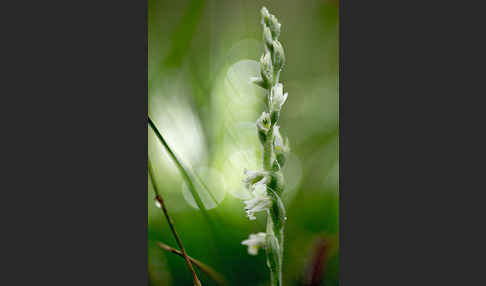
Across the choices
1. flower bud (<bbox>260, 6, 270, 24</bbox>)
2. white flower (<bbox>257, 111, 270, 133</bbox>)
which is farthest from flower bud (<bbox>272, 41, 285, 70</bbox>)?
white flower (<bbox>257, 111, 270, 133</bbox>)

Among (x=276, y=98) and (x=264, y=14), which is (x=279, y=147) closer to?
(x=276, y=98)

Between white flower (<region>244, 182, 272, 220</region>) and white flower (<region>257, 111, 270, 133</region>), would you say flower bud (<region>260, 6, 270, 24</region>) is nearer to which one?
white flower (<region>257, 111, 270, 133</region>)

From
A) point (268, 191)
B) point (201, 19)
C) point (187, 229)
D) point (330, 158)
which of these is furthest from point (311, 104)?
point (187, 229)

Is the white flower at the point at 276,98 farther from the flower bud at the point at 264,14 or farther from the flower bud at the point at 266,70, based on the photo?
the flower bud at the point at 264,14

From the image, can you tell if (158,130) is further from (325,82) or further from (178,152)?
(325,82)

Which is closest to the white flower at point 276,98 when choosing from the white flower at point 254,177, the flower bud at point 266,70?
the flower bud at point 266,70

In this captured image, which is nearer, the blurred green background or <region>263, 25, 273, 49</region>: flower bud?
<region>263, 25, 273, 49</region>: flower bud
